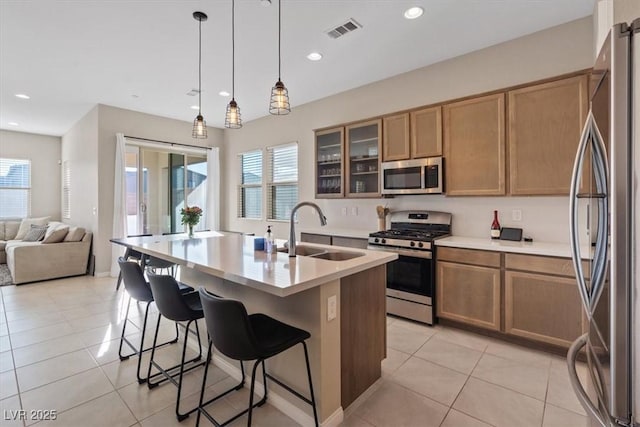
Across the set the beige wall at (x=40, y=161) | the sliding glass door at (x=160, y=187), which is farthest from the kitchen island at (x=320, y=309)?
the beige wall at (x=40, y=161)

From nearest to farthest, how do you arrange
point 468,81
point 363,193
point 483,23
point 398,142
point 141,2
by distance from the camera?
point 141,2 < point 483,23 < point 468,81 < point 398,142 < point 363,193

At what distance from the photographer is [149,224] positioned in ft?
19.4

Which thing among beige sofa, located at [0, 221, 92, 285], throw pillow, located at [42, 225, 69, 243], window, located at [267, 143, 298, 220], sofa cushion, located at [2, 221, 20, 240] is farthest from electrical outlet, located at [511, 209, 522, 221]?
sofa cushion, located at [2, 221, 20, 240]

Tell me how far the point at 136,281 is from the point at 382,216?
281 centimetres

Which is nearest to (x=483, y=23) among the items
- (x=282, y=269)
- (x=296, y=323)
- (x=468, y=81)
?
(x=468, y=81)

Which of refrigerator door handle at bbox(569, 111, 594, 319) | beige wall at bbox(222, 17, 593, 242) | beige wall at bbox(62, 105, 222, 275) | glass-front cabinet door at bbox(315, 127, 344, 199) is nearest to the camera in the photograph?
refrigerator door handle at bbox(569, 111, 594, 319)

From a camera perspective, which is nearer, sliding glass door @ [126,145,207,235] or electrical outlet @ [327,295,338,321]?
electrical outlet @ [327,295,338,321]

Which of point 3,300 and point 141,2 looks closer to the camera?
point 141,2

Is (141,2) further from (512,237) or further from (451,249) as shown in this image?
(512,237)

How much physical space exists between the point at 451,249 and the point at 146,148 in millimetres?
5462

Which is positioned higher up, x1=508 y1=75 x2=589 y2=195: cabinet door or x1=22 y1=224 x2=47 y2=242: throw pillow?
x1=508 y1=75 x2=589 y2=195: cabinet door

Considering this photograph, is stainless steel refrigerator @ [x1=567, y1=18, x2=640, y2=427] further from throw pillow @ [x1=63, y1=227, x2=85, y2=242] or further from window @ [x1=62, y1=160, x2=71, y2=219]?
window @ [x1=62, y1=160, x2=71, y2=219]

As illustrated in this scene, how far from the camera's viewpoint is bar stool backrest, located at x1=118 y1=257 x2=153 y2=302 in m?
2.34

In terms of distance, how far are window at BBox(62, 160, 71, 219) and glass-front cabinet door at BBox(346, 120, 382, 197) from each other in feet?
21.0
